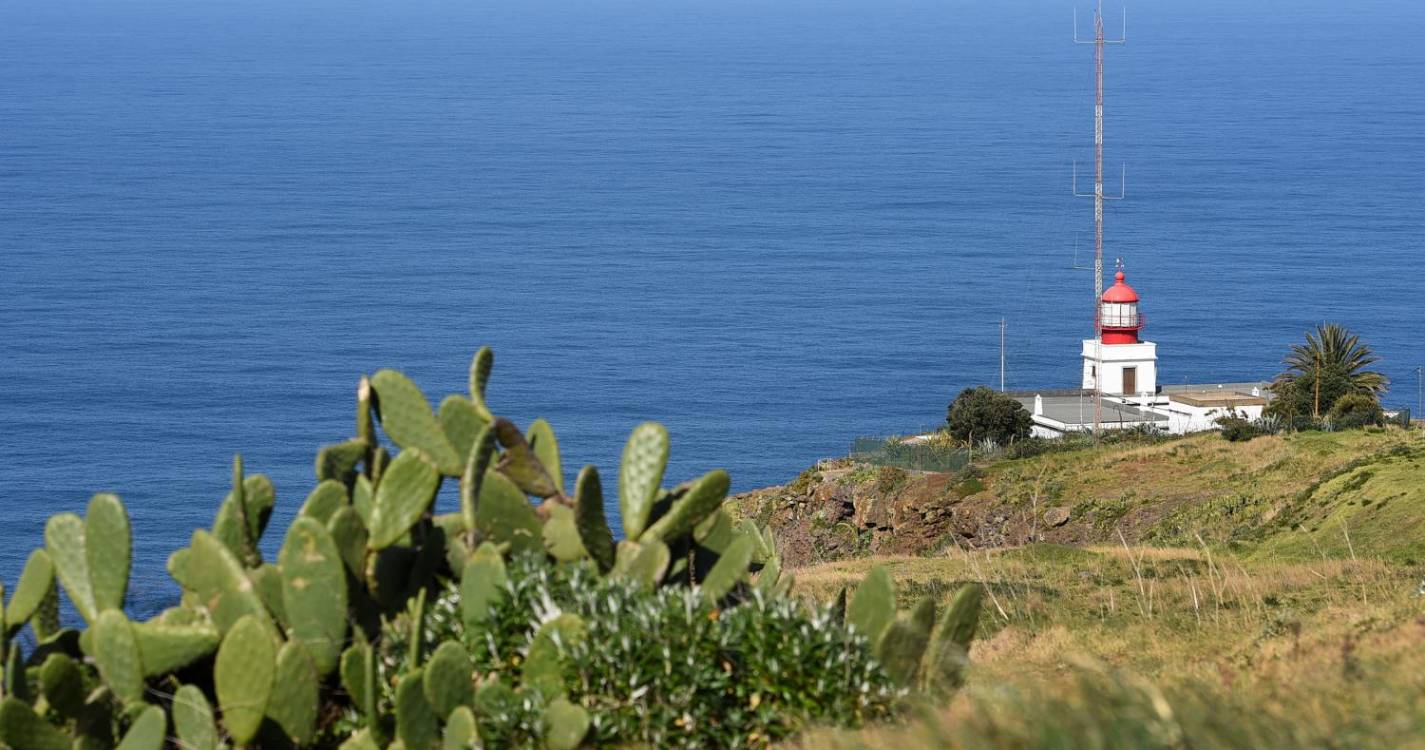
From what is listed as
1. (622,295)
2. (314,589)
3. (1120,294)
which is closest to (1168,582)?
(314,589)

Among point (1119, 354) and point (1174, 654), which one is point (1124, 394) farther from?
point (1174, 654)

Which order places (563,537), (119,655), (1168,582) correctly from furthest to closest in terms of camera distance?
(1168,582) → (563,537) → (119,655)

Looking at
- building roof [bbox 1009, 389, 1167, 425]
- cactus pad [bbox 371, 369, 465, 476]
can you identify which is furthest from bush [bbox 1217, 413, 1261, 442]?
cactus pad [bbox 371, 369, 465, 476]

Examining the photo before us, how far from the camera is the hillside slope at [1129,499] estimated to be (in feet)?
98.0

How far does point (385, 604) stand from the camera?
912 centimetres

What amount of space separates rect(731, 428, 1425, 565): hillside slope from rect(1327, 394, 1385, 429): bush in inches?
139

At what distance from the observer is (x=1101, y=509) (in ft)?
122

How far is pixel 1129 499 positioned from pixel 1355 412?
44.3 feet

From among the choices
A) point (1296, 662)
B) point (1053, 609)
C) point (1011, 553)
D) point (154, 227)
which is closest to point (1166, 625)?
point (1053, 609)

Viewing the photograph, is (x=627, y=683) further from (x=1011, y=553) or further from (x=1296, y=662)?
(x=1011, y=553)

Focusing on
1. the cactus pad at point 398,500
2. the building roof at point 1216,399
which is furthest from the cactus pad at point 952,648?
the building roof at point 1216,399

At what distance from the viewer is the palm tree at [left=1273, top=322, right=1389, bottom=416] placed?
52094 mm

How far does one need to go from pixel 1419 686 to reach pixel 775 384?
8641cm

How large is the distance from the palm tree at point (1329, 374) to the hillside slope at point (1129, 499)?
26.6 feet
